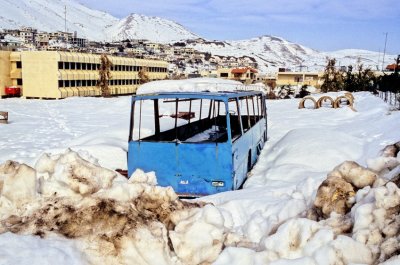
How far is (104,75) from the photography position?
2221 inches

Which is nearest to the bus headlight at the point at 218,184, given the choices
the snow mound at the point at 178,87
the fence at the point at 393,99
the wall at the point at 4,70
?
the snow mound at the point at 178,87

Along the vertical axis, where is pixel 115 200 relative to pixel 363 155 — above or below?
above

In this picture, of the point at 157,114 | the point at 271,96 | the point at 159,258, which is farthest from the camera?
the point at 271,96

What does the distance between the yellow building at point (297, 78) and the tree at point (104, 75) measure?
4268 cm

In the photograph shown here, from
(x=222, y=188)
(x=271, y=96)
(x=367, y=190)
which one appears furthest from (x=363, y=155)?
(x=271, y=96)

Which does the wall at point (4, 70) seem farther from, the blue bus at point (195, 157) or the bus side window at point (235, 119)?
the bus side window at point (235, 119)

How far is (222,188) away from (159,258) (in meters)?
4.73

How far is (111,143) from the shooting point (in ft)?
45.8

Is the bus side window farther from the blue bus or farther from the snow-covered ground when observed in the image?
the snow-covered ground

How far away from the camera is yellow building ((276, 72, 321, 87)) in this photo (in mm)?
87469

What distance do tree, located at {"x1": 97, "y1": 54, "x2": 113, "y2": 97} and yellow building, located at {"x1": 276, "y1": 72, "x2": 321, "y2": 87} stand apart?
4268 centimetres

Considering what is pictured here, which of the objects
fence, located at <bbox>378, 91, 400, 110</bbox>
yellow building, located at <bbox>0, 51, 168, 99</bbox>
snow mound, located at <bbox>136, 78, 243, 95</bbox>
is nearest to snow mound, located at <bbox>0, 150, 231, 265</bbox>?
snow mound, located at <bbox>136, 78, 243, 95</bbox>

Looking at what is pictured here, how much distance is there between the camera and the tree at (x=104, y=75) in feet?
184

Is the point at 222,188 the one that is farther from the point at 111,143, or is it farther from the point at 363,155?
the point at 111,143
